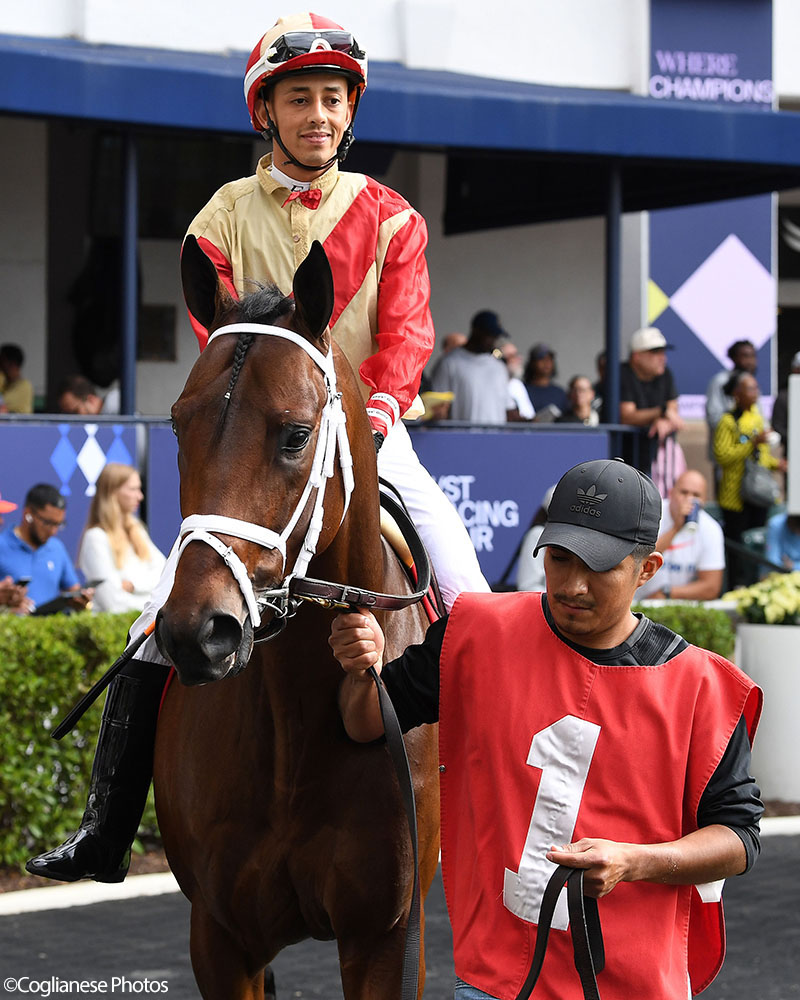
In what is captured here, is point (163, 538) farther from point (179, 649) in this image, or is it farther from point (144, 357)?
point (179, 649)

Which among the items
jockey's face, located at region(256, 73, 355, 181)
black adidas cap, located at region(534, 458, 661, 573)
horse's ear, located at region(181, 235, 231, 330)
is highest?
jockey's face, located at region(256, 73, 355, 181)

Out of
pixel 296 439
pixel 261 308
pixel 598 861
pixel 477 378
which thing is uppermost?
pixel 477 378

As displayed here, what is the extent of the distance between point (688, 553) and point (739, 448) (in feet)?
6.42

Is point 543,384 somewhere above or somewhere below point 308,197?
above

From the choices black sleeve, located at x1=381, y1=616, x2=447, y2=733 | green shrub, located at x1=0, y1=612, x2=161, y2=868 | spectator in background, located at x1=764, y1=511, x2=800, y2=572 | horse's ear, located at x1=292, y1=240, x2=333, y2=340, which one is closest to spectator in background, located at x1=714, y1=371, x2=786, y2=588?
spectator in background, located at x1=764, y1=511, x2=800, y2=572

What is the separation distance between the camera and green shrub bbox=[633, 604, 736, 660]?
332 inches

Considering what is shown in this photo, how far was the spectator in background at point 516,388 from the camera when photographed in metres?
12.0

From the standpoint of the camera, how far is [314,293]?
9.68 feet

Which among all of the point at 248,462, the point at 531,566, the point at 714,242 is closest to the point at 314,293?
the point at 248,462

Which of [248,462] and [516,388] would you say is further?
[516,388]

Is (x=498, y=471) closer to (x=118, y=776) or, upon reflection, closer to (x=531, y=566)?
(x=531, y=566)

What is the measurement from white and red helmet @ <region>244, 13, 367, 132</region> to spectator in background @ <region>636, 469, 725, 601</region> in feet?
21.3

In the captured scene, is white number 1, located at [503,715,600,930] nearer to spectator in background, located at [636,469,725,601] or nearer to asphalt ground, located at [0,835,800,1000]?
asphalt ground, located at [0,835,800,1000]

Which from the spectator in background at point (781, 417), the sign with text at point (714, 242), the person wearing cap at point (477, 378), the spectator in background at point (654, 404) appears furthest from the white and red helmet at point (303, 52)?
the sign with text at point (714, 242)
